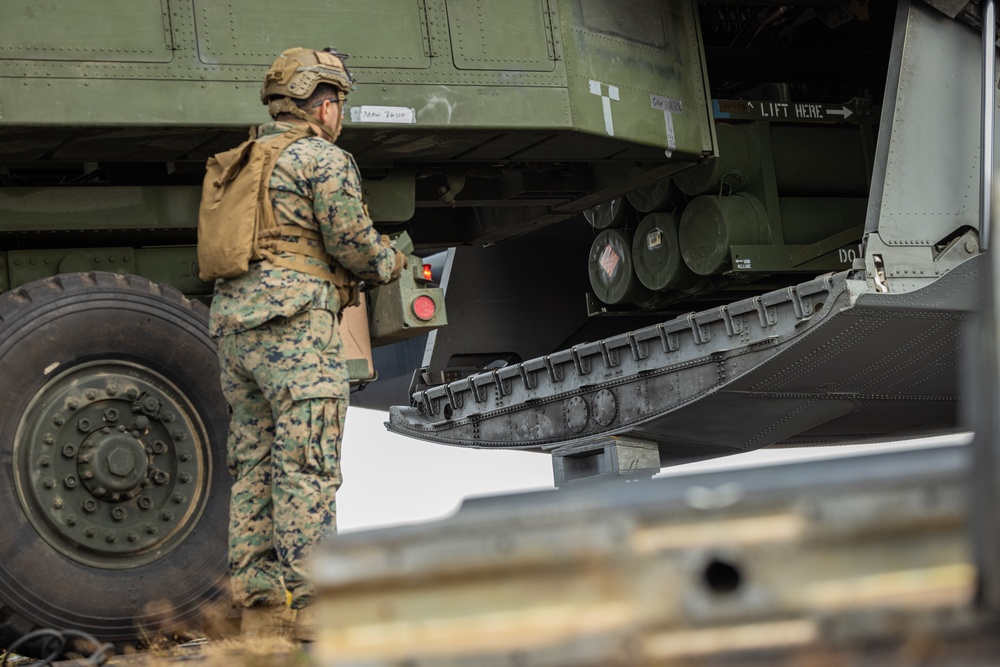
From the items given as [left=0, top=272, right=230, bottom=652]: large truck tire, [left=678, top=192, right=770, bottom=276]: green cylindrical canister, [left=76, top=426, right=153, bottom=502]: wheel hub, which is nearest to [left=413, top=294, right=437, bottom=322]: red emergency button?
[left=0, top=272, right=230, bottom=652]: large truck tire

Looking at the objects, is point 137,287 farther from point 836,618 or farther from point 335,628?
point 836,618

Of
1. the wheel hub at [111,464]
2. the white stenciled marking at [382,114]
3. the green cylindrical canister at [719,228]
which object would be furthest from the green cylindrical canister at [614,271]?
the wheel hub at [111,464]

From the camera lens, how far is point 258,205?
457 centimetres

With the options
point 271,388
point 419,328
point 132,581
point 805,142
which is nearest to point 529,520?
point 271,388

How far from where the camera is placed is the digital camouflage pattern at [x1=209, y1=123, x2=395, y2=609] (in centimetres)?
450

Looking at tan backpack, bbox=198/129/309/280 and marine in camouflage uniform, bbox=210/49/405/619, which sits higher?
tan backpack, bbox=198/129/309/280

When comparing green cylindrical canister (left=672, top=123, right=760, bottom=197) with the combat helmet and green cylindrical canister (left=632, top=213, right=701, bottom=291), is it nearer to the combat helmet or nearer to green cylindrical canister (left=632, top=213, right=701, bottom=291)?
green cylindrical canister (left=632, top=213, right=701, bottom=291)

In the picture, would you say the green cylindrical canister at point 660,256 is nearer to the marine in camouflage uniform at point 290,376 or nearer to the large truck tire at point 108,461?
the large truck tire at point 108,461

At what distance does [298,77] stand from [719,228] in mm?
4272

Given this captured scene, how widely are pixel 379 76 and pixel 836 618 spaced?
4499mm

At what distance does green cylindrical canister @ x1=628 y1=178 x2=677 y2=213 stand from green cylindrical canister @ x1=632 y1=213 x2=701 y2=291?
0.20 feet

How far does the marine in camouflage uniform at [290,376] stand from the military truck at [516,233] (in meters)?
0.74

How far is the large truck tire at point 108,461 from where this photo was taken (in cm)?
500

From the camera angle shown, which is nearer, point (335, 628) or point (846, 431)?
point (335, 628)
